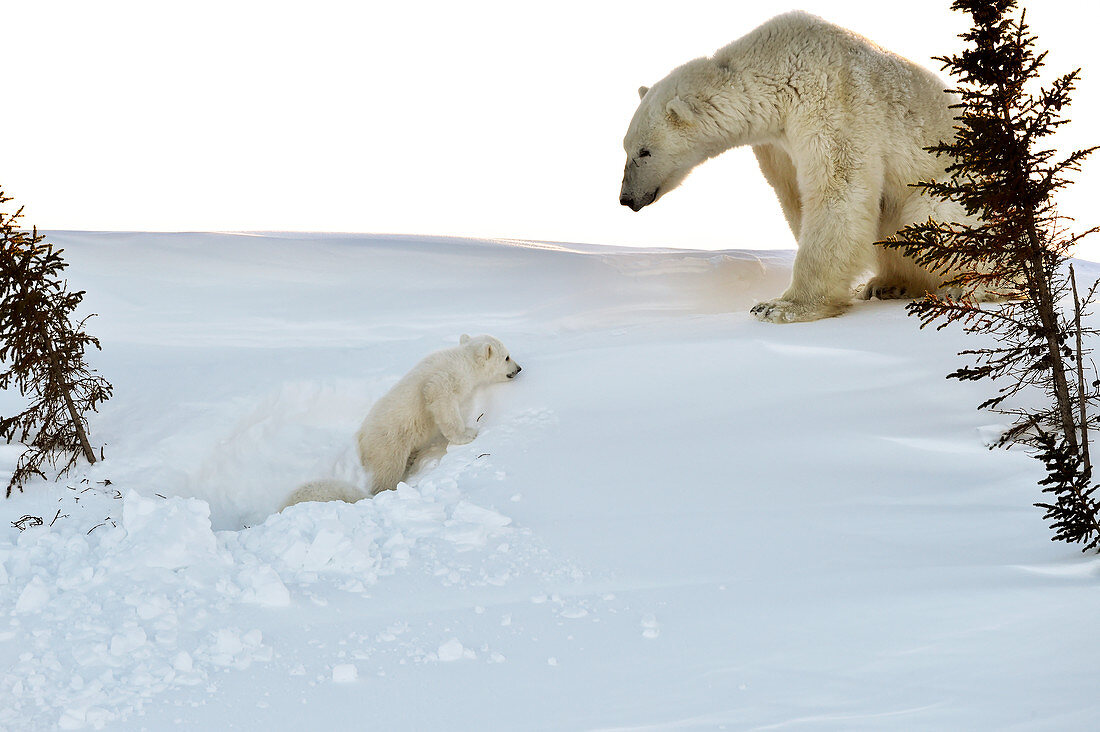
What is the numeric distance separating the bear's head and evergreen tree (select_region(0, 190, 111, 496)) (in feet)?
12.3

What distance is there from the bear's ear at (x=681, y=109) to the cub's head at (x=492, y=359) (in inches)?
82.3

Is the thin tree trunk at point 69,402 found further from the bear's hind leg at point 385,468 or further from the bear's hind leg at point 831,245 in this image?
the bear's hind leg at point 831,245

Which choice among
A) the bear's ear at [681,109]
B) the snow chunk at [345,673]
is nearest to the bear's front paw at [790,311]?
the bear's ear at [681,109]

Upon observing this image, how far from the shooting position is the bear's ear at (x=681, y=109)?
6.12m

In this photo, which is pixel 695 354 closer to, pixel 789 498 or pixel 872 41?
pixel 789 498

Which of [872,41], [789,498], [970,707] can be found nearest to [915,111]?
[872,41]

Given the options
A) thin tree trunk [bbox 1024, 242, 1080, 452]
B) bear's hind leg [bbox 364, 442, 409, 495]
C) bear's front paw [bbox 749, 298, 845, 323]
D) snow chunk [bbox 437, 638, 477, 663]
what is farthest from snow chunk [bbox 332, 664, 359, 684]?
bear's front paw [bbox 749, 298, 845, 323]

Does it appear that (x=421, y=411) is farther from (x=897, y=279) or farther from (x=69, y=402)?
(x=897, y=279)

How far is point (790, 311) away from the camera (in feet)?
19.3

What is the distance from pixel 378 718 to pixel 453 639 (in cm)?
38

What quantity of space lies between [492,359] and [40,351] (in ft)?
8.31

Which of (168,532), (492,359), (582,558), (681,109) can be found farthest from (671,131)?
(168,532)

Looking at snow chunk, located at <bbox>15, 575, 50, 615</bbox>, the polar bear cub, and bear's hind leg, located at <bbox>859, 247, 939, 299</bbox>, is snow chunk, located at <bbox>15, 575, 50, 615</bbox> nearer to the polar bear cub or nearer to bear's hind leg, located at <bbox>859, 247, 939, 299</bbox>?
the polar bear cub

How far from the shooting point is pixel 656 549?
10.4 feet
